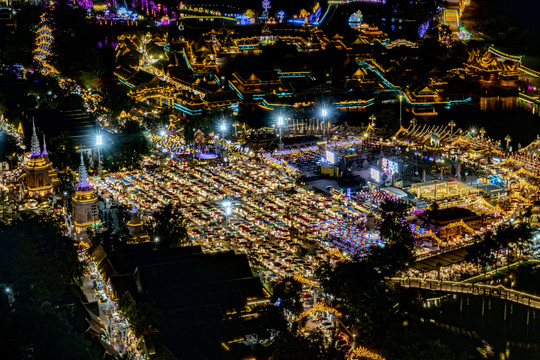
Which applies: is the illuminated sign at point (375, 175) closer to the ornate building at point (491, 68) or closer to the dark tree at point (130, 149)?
the dark tree at point (130, 149)

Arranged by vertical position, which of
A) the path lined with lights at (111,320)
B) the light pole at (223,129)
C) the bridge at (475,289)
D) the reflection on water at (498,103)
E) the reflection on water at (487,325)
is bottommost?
the reflection on water at (487,325)

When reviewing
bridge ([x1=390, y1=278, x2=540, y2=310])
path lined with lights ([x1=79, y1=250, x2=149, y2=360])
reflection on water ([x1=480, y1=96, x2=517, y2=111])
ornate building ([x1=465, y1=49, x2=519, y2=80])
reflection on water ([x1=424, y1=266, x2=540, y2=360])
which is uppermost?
ornate building ([x1=465, y1=49, x2=519, y2=80])

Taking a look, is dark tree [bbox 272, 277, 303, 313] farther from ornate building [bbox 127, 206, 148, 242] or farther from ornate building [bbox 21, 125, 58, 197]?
ornate building [bbox 21, 125, 58, 197]

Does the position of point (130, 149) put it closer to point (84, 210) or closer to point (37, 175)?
point (37, 175)

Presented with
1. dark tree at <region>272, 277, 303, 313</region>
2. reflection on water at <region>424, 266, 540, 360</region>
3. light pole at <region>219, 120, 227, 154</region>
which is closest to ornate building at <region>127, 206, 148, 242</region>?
dark tree at <region>272, 277, 303, 313</region>

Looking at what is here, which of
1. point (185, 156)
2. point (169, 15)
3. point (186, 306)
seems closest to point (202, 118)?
point (185, 156)

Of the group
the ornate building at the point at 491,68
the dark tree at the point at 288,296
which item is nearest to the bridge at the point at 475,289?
the dark tree at the point at 288,296

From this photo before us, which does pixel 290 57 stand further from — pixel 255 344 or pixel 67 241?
pixel 255 344
